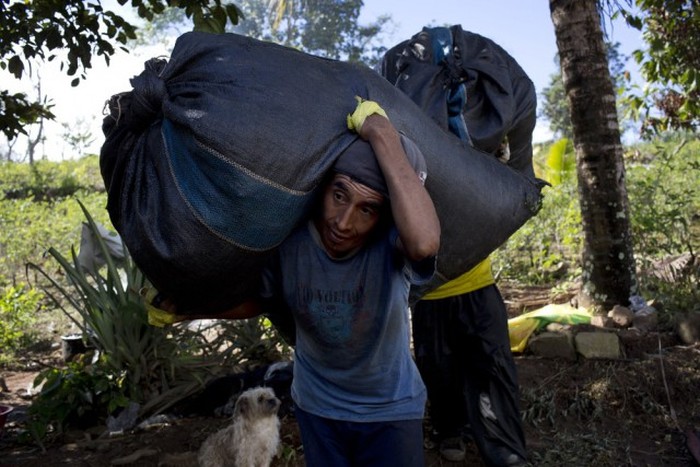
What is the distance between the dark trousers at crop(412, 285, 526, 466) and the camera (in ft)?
9.90

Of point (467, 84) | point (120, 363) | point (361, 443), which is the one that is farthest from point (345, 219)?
point (120, 363)

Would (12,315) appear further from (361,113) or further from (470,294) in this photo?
(361,113)

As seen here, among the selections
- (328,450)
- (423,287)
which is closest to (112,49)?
(423,287)

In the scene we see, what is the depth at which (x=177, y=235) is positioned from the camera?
1557 millimetres

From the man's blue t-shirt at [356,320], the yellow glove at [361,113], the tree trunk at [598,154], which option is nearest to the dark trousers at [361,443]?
the man's blue t-shirt at [356,320]

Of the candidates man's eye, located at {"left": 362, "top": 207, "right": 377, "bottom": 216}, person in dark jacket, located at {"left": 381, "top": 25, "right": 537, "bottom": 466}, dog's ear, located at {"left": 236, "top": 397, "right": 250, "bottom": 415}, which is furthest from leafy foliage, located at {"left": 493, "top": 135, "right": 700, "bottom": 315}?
man's eye, located at {"left": 362, "top": 207, "right": 377, "bottom": 216}

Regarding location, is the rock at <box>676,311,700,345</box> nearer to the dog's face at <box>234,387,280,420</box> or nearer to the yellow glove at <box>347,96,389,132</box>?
→ the dog's face at <box>234,387,280,420</box>

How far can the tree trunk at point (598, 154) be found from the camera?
4.70 m

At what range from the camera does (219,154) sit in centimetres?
150

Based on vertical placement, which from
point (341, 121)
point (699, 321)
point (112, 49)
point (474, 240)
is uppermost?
point (112, 49)

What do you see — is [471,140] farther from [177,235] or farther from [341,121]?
[177,235]

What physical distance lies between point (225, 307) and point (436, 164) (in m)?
0.73

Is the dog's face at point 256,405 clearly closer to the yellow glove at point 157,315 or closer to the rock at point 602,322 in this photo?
the yellow glove at point 157,315

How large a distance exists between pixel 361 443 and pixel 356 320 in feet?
1.08
